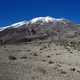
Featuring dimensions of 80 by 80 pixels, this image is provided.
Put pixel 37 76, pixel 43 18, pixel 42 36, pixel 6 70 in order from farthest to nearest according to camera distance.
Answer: pixel 43 18 < pixel 42 36 < pixel 6 70 < pixel 37 76

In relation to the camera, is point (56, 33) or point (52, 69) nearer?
point (52, 69)

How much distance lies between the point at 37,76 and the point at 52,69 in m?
2.61

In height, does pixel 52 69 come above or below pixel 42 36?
below

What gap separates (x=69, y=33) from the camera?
67.5m

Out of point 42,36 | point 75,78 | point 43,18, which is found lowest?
point 75,78

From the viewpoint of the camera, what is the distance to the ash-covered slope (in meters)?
66.2

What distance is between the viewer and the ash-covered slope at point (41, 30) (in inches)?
2608

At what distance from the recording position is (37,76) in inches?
608

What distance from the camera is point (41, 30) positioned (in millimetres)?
71125

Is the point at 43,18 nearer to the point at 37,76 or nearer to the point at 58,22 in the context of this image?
the point at 58,22

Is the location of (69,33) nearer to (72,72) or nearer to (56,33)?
(56,33)

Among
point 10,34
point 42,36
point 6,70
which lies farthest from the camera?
point 10,34

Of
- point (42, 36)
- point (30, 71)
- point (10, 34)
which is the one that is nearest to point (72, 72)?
point (30, 71)

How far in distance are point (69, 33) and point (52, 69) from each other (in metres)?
50.3
